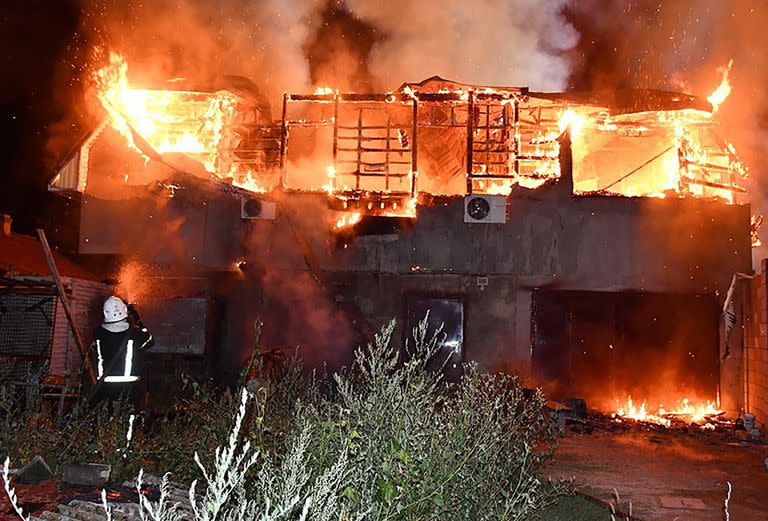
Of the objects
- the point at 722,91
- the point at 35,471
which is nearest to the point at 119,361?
the point at 35,471

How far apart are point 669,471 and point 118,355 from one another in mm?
7332

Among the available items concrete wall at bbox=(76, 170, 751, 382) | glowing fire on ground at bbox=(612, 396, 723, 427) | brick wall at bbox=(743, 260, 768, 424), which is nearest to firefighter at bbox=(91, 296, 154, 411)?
concrete wall at bbox=(76, 170, 751, 382)

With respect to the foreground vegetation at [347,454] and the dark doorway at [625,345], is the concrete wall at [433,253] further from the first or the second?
the foreground vegetation at [347,454]

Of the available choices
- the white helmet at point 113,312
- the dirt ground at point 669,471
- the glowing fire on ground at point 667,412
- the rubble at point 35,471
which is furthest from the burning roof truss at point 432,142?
the rubble at point 35,471

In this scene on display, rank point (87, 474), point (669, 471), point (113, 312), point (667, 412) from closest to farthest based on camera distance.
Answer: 1. point (87, 474)
2. point (113, 312)
3. point (669, 471)
4. point (667, 412)

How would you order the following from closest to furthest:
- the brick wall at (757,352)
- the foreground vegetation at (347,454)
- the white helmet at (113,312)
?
the foreground vegetation at (347,454) → the white helmet at (113,312) → the brick wall at (757,352)

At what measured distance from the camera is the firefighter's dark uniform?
759 cm

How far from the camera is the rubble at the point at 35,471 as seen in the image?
531 cm

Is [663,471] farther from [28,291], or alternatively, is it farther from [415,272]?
[28,291]

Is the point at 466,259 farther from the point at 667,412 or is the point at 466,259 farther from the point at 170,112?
the point at 170,112

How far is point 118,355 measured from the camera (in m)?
7.61

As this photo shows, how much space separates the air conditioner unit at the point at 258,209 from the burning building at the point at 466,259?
0.12 feet

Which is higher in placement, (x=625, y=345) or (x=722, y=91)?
(x=722, y=91)

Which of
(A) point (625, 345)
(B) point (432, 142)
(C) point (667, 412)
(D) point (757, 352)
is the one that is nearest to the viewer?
(D) point (757, 352)
